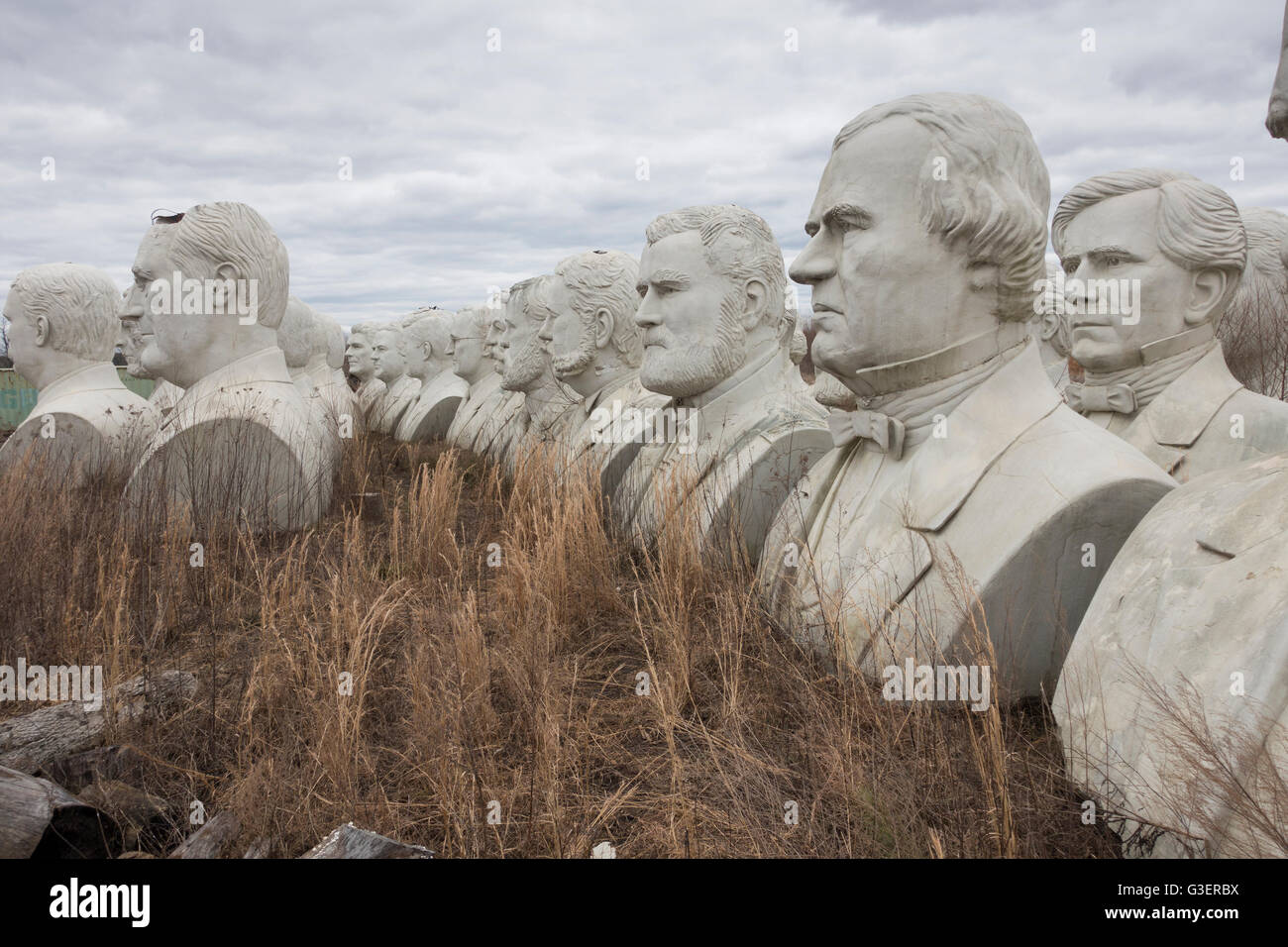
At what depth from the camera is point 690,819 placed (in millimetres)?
2459

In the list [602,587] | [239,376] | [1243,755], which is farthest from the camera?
[239,376]

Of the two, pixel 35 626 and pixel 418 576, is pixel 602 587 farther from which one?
pixel 35 626

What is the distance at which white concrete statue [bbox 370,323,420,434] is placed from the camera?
49.9ft

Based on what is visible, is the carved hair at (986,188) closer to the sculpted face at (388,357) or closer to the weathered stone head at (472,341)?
the weathered stone head at (472,341)

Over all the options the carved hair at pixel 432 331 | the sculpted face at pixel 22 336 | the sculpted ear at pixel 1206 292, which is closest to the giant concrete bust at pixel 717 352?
the sculpted ear at pixel 1206 292

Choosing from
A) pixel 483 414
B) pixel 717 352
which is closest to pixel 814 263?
pixel 717 352

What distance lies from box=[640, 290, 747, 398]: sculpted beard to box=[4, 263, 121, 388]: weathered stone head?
16.4 ft

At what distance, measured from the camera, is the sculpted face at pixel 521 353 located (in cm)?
853

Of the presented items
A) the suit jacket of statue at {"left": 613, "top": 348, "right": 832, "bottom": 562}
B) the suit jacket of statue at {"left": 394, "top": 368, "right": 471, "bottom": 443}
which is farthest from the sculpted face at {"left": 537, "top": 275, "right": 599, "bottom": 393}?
the suit jacket of statue at {"left": 394, "top": 368, "right": 471, "bottom": 443}

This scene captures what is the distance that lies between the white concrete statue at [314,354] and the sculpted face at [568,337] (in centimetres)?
571

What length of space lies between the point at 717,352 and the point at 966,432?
2305 mm

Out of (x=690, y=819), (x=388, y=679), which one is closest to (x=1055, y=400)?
(x=690, y=819)

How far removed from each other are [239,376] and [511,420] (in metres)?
3.77

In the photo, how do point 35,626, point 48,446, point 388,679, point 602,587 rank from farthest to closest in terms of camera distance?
point 48,446, point 602,587, point 35,626, point 388,679
